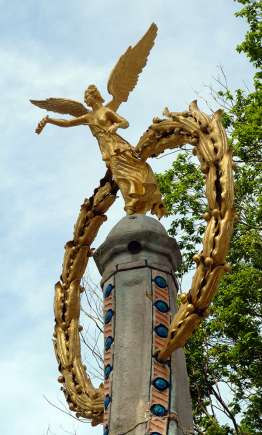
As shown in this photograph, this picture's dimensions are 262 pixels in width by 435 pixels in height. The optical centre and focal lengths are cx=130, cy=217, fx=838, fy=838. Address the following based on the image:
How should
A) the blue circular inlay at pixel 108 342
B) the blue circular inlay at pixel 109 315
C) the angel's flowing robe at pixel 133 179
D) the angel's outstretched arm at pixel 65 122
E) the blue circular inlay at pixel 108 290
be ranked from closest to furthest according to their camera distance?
the blue circular inlay at pixel 108 342
the blue circular inlay at pixel 109 315
the blue circular inlay at pixel 108 290
the angel's flowing robe at pixel 133 179
the angel's outstretched arm at pixel 65 122

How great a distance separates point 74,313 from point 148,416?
6.31ft

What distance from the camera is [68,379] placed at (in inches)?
289

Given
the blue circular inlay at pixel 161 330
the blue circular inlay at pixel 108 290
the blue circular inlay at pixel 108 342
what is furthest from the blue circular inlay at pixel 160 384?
the blue circular inlay at pixel 108 290

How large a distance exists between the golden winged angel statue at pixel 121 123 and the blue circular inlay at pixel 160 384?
1722mm

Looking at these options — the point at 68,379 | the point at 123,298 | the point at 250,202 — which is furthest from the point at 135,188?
the point at 250,202

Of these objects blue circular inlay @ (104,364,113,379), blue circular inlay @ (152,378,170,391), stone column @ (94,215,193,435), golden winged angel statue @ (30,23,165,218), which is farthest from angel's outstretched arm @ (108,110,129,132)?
blue circular inlay @ (152,378,170,391)

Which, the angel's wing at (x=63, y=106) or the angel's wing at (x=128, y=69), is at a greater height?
the angel's wing at (x=128, y=69)

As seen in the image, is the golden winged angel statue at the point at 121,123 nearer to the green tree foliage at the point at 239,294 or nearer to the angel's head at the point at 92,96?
the angel's head at the point at 92,96

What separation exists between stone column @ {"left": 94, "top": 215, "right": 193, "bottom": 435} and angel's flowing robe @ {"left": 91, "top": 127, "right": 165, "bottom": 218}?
0.80 feet

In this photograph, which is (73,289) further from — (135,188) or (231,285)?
(231,285)

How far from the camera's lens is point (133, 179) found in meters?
7.46

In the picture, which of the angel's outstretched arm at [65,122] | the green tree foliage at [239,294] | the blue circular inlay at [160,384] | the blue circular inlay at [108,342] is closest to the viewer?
the blue circular inlay at [160,384]

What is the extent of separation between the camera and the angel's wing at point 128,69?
27.5 feet

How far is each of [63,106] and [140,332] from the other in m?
2.91
